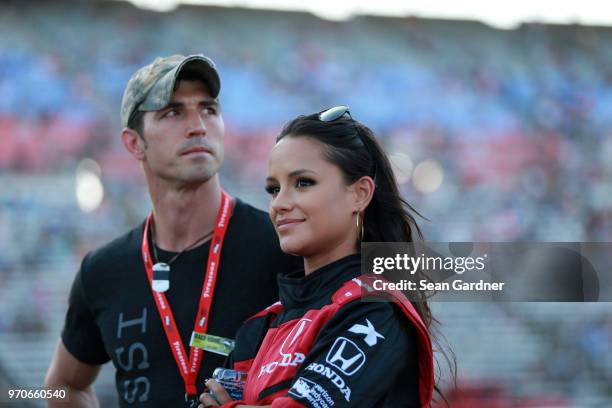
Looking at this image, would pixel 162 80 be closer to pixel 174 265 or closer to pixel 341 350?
pixel 174 265

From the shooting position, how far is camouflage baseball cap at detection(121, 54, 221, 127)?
3232 mm

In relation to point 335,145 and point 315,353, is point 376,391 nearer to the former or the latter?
point 315,353

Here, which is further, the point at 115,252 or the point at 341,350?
the point at 115,252

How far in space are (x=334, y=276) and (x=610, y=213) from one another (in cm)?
933

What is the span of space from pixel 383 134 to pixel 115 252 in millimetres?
8012

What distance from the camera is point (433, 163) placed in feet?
35.9

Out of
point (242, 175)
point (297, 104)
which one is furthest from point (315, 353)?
point (297, 104)

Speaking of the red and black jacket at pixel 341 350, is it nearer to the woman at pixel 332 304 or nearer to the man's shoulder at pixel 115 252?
the woman at pixel 332 304

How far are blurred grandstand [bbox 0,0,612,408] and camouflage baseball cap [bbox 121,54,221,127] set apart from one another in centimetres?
588

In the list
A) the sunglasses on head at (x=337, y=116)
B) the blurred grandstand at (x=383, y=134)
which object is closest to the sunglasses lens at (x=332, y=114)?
the sunglasses on head at (x=337, y=116)

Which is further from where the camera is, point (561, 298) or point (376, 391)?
point (561, 298)

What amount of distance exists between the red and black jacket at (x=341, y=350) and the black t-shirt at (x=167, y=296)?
614mm

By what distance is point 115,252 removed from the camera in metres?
3.38

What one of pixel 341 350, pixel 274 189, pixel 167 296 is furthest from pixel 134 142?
pixel 341 350
